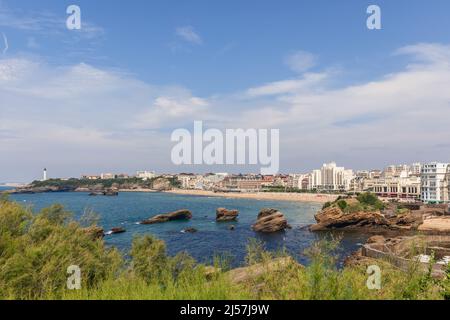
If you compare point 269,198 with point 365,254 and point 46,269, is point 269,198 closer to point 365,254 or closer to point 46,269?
point 365,254

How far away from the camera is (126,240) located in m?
56.3

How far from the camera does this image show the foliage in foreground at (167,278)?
7.87 m

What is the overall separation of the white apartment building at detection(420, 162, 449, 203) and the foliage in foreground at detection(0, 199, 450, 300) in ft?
341

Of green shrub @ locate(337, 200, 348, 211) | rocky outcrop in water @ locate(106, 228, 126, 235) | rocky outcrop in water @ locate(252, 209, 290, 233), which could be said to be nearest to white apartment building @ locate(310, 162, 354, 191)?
green shrub @ locate(337, 200, 348, 211)

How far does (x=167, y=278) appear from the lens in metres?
10.8

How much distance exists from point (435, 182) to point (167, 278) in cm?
11034

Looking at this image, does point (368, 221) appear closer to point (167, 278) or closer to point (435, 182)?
point (435, 182)

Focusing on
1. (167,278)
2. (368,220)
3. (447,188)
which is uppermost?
(167,278)

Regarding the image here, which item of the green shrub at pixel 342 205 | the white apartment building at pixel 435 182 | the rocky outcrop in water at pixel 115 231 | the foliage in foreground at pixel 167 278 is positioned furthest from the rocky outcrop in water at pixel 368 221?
the foliage in foreground at pixel 167 278

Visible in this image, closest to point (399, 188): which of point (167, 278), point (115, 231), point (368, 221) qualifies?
point (368, 221)

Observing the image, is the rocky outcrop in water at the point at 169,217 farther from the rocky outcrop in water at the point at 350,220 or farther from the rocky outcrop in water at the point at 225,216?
the rocky outcrop in water at the point at 350,220

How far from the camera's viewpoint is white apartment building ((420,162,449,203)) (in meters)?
99.9

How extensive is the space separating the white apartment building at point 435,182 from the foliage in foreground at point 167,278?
341 feet
